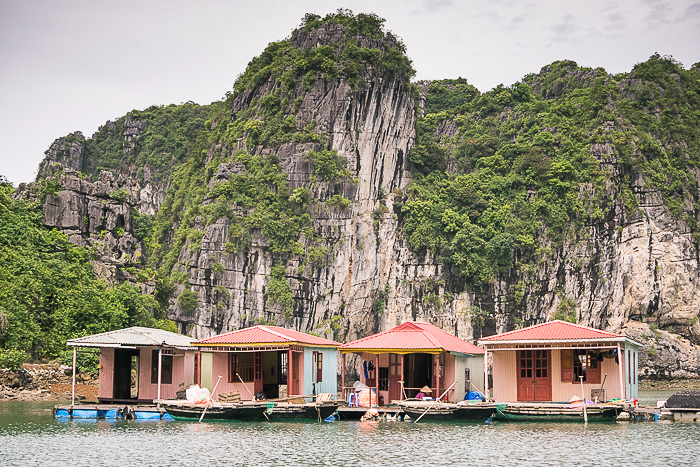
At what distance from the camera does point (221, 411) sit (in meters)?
26.5

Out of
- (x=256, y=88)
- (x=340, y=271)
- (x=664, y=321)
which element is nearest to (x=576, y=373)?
(x=340, y=271)

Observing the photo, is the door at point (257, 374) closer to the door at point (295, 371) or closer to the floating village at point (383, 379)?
the floating village at point (383, 379)

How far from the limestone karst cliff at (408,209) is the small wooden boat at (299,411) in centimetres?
3314

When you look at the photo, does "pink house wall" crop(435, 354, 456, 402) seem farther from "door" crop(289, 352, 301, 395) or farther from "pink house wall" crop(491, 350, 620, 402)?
"door" crop(289, 352, 301, 395)

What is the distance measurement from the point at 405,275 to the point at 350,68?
702 inches

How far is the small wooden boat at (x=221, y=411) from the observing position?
26344 mm

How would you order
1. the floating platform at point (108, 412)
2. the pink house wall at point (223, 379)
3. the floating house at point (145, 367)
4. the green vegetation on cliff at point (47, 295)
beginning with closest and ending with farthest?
the floating platform at point (108, 412) → the floating house at point (145, 367) → the pink house wall at point (223, 379) → the green vegetation on cliff at point (47, 295)

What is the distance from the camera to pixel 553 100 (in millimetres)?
76812

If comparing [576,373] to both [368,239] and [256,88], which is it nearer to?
[368,239]

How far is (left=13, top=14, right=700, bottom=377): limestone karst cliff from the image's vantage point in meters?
61.9

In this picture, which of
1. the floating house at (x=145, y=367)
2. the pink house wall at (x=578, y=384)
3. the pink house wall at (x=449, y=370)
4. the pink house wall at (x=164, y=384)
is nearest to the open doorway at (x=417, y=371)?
the pink house wall at (x=449, y=370)

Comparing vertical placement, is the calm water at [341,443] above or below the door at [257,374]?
below

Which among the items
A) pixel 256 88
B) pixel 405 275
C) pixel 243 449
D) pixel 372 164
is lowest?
pixel 243 449

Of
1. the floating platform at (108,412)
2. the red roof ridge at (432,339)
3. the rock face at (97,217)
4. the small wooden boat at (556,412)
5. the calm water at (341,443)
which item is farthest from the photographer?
the rock face at (97,217)
